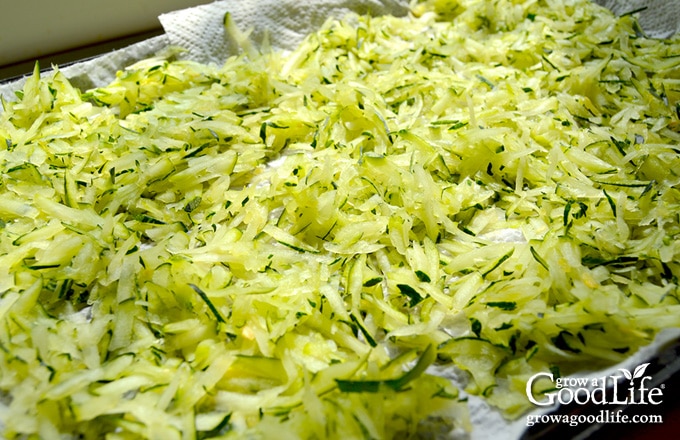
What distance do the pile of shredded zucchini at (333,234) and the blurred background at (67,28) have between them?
28 centimetres

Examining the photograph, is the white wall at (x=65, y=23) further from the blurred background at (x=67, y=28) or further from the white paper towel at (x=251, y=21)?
the white paper towel at (x=251, y=21)

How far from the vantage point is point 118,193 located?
111 centimetres

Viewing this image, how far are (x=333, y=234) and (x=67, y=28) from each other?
1218 millimetres

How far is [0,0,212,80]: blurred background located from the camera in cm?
159

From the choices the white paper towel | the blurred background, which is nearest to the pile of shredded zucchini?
the white paper towel

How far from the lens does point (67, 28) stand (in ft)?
5.43

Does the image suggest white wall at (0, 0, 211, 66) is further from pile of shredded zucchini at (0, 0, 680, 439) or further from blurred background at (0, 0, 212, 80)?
pile of shredded zucchini at (0, 0, 680, 439)

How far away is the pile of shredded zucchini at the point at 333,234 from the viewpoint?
0.77 meters

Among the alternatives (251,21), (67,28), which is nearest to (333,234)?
(251,21)

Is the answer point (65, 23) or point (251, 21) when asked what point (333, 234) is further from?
point (65, 23)

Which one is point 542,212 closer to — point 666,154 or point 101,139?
point 666,154

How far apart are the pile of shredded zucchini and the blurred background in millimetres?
277

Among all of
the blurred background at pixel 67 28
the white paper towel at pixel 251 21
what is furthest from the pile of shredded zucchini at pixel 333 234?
the blurred background at pixel 67 28

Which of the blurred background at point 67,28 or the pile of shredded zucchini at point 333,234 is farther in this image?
the blurred background at point 67,28
